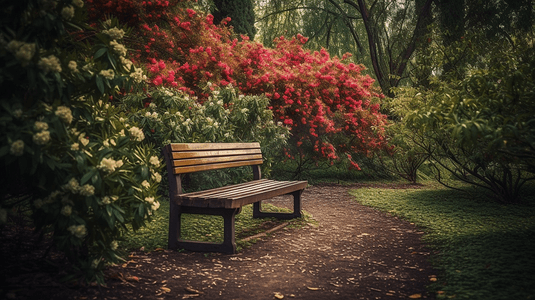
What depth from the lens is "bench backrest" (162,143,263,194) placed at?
374 cm

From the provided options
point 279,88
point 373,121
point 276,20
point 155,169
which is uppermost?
point 276,20

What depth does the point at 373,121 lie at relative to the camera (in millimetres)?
9148

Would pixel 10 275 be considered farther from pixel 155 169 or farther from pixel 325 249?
pixel 325 249

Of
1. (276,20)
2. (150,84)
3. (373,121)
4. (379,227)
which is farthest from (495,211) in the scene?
(276,20)

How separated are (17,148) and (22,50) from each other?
51 centimetres

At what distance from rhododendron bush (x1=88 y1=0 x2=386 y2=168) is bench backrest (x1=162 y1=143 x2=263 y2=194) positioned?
1873 mm

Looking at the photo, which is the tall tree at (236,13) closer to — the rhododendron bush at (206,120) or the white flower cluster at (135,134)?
the rhododendron bush at (206,120)

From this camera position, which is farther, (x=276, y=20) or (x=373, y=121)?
(x=276, y=20)

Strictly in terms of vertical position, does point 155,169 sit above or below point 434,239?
above

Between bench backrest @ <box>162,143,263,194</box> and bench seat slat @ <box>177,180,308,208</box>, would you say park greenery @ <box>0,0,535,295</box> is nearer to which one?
bench backrest @ <box>162,143,263,194</box>

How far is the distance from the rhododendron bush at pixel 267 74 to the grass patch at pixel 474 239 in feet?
6.15

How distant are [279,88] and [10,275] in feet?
20.7

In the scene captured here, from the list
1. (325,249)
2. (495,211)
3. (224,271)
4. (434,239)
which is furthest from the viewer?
(495,211)

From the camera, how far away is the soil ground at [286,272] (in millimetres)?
2725
